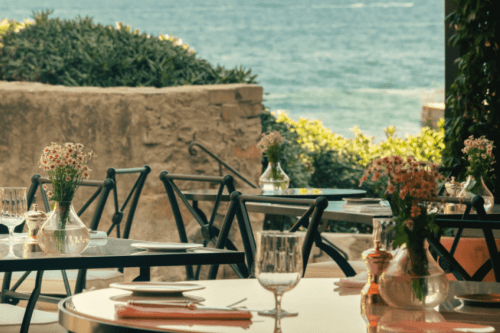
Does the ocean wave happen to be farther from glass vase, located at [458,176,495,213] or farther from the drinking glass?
the drinking glass

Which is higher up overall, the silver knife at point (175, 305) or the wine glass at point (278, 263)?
the wine glass at point (278, 263)

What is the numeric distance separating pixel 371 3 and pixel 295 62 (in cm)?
741

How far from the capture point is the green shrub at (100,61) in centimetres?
550

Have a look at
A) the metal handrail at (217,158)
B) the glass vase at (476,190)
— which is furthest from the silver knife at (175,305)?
the metal handrail at (217,158)

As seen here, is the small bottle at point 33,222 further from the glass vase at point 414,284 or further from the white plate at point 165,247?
the glass vase at point 414,284

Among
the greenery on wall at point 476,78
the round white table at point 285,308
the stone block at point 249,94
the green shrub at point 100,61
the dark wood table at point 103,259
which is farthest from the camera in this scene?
the green shrub at point 100,61

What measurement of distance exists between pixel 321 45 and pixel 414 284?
38.4m

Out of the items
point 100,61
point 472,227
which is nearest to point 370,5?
point 100,61

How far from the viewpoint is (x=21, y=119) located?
4.61 metres

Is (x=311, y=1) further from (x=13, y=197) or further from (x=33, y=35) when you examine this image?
(x=13, y=197)

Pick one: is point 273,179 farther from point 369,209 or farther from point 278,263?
point 278,263

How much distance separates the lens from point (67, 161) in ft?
7.32

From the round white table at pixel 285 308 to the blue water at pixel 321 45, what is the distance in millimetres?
29072

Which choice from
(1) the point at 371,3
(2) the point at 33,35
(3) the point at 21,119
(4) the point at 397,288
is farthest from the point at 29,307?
(1) the point at 371,3
